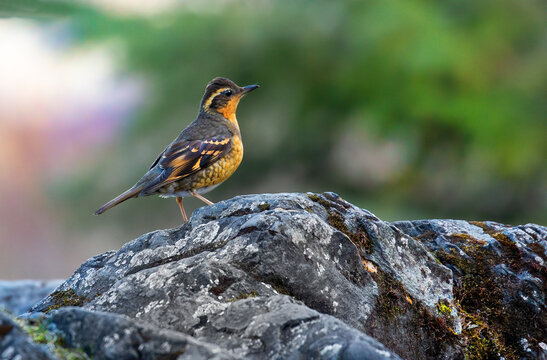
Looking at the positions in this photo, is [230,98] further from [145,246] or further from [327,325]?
[327,325]

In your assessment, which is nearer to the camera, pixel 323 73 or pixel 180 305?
pixel 180 305

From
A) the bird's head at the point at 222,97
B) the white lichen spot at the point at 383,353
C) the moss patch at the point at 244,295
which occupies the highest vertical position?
the bird's head at the point at 222,97

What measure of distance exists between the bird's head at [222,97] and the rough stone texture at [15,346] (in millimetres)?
Answer: 4070

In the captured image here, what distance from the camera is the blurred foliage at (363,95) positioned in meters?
9.33

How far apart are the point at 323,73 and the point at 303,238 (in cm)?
798

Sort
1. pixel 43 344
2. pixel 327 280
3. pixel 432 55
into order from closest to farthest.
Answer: pixel 43 344 → pixel 327 280 → pixel 432 55

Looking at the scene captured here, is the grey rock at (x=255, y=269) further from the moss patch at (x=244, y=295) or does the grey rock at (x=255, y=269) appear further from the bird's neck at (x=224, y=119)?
the bird's neck at (x=224, y=119)

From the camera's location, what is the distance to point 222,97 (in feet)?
19.2

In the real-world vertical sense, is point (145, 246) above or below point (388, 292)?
above

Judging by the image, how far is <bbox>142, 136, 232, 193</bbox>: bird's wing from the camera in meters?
4.87

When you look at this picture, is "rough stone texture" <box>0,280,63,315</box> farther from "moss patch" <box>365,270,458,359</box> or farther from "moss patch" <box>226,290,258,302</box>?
"moss patch" <box>365,270,458,359</box>

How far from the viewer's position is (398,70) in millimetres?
9602

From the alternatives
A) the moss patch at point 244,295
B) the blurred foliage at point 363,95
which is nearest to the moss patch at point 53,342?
the moss patch at point 244,295

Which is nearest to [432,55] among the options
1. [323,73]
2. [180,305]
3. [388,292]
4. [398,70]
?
[398,70]
